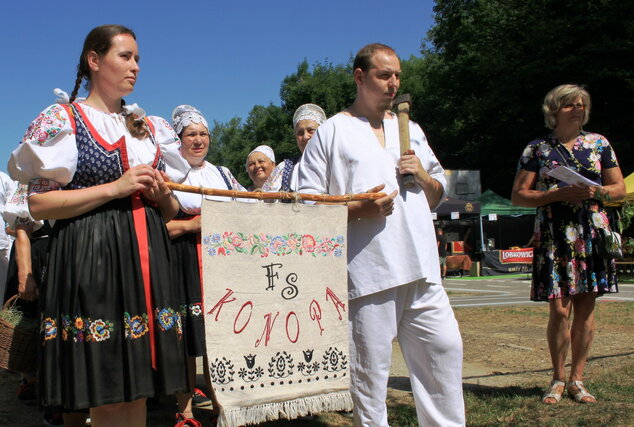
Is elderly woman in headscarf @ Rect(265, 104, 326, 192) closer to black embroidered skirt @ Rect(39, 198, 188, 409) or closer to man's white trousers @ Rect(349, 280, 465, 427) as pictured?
man's white trousers @ Rect(349, 280, 465, 427)

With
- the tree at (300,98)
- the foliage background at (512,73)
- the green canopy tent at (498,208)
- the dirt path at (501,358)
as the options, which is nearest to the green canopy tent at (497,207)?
the green canopy tent at (498,208)

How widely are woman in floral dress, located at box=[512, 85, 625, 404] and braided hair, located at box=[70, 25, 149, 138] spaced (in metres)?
2.97

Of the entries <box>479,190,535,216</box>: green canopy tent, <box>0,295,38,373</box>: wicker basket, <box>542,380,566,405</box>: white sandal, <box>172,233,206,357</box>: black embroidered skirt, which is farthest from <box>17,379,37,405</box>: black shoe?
<box>479,190,535,216</box>: green canopy tent

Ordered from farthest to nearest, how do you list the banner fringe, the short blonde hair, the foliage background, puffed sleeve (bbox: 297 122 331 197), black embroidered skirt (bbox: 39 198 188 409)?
the foliage background, the short blonde hair, puffed sleeve (bbox: 297 122 331 197), the banner fringe, black embroidered skirt (bbox: 39 198 188 409)

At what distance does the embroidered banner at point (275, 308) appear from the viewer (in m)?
2.75

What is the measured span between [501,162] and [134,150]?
111 feet

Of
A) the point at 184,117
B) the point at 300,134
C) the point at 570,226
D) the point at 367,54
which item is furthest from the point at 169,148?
the point at 570,226

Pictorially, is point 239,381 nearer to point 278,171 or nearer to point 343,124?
point 343,124

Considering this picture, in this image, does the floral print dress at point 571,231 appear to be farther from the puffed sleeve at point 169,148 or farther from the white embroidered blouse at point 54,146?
the white embroidered blouse at point 54,146

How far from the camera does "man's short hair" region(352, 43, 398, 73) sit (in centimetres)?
321

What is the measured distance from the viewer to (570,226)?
14.6 feet

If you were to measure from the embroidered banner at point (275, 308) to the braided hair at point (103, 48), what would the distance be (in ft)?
1.43

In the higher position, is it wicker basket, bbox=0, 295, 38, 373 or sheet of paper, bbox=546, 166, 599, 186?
sheet of paper, bbox=546, 166, 599, 186

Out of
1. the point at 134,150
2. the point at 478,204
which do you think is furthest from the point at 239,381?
the point at 478,204
